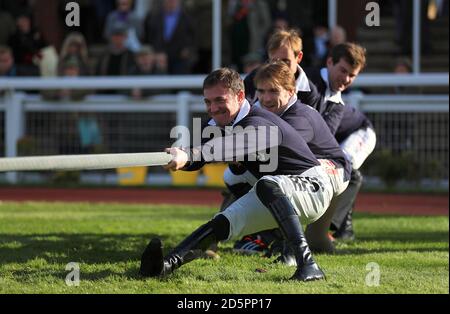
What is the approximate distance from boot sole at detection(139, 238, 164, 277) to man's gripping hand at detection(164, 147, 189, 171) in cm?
56

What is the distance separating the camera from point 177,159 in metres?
5.95

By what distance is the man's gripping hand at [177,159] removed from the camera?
5.95 meters

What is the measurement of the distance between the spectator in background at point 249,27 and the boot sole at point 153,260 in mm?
10252

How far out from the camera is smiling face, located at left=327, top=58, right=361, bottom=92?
8195 mm

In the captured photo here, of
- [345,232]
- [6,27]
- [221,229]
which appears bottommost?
[345,232]

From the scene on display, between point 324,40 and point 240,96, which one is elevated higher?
point 240,96

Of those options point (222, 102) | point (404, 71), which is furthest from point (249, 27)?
point (222, 102)

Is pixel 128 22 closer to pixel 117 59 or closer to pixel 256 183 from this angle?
pixel 117 59

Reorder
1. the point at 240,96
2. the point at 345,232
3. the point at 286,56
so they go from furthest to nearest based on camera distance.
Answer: the point at 345,232 < the point at 286,56 < the point at 240,96

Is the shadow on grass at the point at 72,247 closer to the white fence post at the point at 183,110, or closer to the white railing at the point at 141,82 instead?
the white fence post at the point at 183,110

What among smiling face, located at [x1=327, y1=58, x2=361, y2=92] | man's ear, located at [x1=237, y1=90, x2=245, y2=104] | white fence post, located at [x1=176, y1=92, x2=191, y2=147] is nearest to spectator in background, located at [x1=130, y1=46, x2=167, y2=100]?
white fence post, located at [x1=176, y1=92, x2=191, y2=147]

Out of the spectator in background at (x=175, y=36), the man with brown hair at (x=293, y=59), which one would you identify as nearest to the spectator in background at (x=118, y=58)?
the spectator in background at (x=175, y=36)

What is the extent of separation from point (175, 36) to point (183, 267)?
31.9 feet

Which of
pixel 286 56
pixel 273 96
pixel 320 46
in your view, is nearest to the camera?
pixel 273 96
